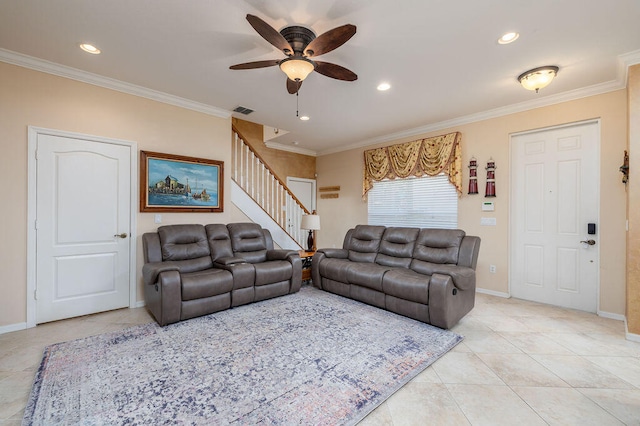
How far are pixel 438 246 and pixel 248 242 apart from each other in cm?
274

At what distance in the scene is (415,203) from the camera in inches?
204

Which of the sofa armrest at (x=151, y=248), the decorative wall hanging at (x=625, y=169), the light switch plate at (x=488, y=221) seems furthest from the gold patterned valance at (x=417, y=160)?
the sofa armrest at (x=151, y=248)

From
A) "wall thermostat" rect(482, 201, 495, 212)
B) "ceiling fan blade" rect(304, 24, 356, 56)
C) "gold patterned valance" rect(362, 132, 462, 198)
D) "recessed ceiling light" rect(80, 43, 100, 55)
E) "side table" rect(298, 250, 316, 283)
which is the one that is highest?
"recessed ceiling light" rect(80, 43, 100, 55)

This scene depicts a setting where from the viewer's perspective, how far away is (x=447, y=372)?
217cm

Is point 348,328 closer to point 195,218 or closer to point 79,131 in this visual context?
point 195,218

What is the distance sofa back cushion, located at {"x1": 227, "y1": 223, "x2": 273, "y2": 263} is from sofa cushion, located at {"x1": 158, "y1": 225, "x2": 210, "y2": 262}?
1.37ft

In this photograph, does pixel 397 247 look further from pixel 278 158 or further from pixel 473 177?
pixel 278 158

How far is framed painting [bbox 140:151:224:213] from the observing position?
3744mm

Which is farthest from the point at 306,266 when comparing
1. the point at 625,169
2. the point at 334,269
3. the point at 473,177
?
the point at 625,169

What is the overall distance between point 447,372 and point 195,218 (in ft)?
12.2

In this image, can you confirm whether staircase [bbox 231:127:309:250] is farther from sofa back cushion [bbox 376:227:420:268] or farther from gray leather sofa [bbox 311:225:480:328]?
sofa back cushion [bbox 376:227:420:268]

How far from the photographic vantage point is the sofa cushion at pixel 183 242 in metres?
3.59

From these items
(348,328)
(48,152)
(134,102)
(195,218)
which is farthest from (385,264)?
(48,152)

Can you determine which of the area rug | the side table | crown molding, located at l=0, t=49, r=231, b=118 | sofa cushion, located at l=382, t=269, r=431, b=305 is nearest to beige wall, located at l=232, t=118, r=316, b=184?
crown molding, located at l=0, t=49, r=231, b=118
